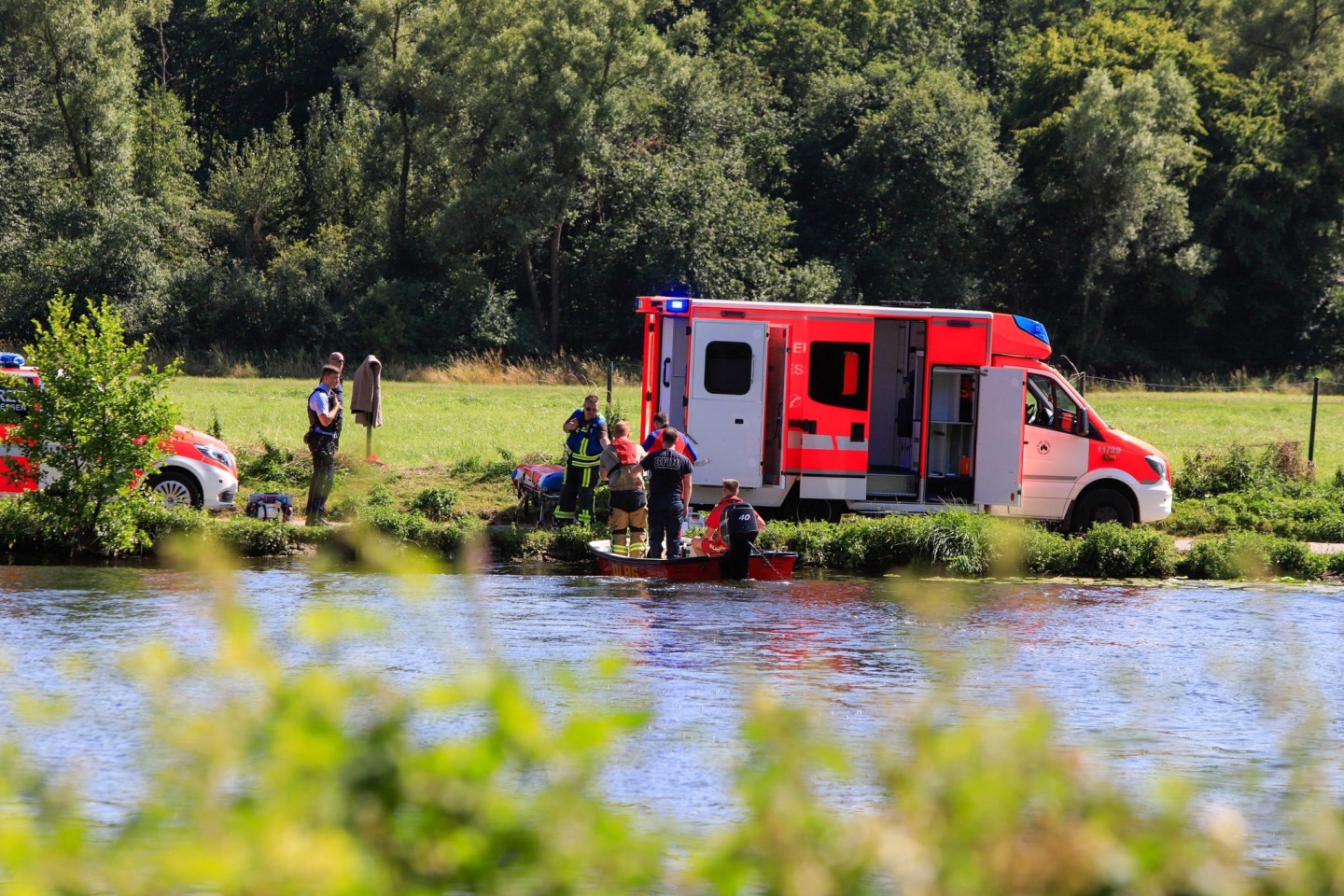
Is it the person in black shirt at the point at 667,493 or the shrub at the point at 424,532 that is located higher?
the person in black shirt at the point at 667,493

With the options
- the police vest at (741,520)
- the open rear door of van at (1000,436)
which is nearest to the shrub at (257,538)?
the police vest at (741,520)

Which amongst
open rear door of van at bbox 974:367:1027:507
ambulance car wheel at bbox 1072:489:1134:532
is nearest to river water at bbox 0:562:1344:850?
open rear door of van at bbox 974:367:1027:507

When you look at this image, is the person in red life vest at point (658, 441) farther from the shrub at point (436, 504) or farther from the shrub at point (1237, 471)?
the shrub at point (1237, 471)

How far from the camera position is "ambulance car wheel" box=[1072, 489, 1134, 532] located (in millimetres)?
20031

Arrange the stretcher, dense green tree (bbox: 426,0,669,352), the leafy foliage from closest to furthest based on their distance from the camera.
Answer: the leafy foliage → the stretcher → dense green tree (bbox: 426,0,669,352)

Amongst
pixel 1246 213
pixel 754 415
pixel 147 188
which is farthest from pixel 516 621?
pixel 1246 213

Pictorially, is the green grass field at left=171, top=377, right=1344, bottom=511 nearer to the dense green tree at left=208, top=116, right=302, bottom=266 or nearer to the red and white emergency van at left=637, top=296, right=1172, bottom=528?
the red and white emergency van at left=637, top=296, right=1172, bottom=528

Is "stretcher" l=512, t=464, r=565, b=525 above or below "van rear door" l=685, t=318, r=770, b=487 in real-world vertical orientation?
below

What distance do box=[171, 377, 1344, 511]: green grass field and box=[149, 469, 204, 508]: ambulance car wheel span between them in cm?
169

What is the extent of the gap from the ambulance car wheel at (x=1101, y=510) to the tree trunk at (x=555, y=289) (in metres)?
35.8

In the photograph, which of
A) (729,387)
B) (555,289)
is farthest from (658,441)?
(555,289)

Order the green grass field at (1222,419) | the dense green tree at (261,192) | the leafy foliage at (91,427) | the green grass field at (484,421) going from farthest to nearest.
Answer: the dense green tree at (261,192)
the green grass field at (1222,419)
the green grass field at (484,421)
the leafy foliage at (91,427)

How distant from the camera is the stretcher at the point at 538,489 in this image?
19766mm

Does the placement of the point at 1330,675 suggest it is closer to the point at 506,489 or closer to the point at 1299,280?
the point at 506,489
